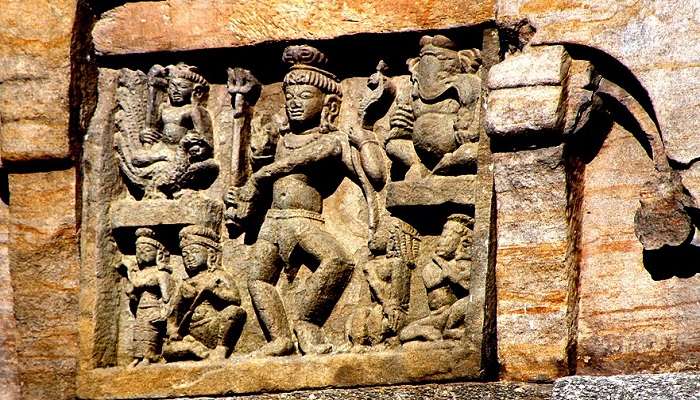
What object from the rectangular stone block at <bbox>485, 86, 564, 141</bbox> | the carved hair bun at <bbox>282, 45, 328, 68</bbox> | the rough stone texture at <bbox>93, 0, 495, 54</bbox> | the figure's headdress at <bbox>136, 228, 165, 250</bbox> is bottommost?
the figure's headdress at <bbox>136, 228, 165, 250</bbox>

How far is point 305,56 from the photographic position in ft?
28.8

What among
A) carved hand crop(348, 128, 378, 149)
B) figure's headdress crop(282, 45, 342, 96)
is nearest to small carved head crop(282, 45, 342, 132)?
figure's headdress crop(282, 45, 342, 96)

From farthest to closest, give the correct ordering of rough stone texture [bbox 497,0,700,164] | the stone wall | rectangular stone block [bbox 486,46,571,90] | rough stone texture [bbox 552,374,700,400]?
rectangular stone block [bbox 486,46,571,90], the stone wall, rough stone texture [bbox 497,0,700,164], rough stone texture [bbox 552,374,700,400]

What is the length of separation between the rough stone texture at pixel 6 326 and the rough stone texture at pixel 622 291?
94.7 inches

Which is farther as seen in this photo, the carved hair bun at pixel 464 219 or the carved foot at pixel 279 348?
the carved foot at pixel 279 348

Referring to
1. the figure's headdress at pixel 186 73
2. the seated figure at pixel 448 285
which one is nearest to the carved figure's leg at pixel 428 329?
the seated figure at pixel 448 285

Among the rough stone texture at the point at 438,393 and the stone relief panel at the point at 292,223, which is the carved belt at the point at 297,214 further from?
the rough stone texture at the point at 438,393

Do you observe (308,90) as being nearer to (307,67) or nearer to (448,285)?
(307,67)

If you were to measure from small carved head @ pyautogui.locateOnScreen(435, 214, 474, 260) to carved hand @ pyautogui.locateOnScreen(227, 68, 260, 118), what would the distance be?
3.34 ft

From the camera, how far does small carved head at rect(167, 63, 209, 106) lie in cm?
902

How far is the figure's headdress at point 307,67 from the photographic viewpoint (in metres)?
8.79

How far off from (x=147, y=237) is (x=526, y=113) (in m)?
1.75

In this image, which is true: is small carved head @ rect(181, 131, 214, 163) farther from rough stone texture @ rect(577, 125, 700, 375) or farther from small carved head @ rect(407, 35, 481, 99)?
rough stone texture @ rect(577, 125, 700, 375)

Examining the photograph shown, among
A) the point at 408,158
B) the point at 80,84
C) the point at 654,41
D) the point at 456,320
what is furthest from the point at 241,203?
the point at 654,41
